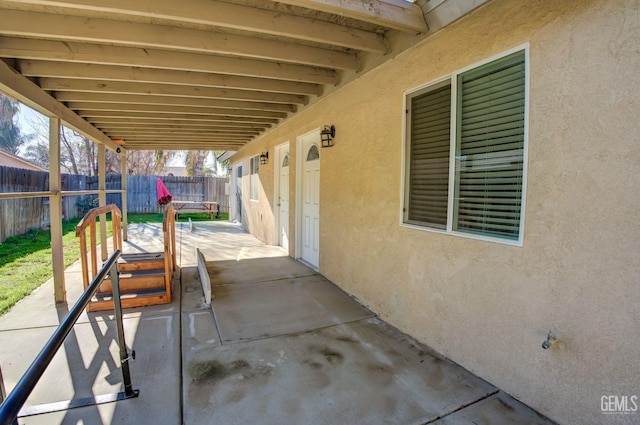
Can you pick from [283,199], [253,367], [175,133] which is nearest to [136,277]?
[253,367]

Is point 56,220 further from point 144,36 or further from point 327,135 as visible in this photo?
point 327,135

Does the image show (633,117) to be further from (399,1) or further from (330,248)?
(330,248)

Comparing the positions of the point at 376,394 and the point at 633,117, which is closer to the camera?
the point at 633,117

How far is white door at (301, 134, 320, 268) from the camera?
18.5ft

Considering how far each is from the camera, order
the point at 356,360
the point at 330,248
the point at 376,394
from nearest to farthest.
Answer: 1. the point at 376,394
2. the point at 356,360
3. the point at 330,248

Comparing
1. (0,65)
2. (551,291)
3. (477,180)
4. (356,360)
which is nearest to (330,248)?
(356,360)

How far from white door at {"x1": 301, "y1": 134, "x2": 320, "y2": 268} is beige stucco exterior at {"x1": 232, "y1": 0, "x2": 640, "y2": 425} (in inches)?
99.8

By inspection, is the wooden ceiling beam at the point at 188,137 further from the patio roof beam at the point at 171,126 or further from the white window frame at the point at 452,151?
the white window frame at the point at 452,151

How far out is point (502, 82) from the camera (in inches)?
94.7

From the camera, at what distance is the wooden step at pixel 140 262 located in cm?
452

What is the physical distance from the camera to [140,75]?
13.1 feet

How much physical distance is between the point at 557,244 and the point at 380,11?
2.22 metres

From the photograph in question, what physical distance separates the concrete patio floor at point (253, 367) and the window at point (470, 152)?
1.23 metres

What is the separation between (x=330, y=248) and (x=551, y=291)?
320 cm
